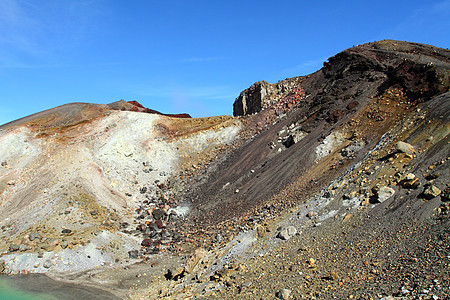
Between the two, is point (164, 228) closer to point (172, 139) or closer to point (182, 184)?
point (182, 184)

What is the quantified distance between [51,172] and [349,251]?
25.1 meters

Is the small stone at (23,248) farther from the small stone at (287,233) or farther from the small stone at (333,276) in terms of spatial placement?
the small stone at (333,276)

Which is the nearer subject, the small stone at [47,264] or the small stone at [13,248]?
the small stone at [47,264]

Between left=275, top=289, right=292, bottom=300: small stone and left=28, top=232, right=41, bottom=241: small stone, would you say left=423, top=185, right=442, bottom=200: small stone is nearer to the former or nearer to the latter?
left=275, top=289, right=292, bottom=300: small stone

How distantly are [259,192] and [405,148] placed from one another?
972 cm

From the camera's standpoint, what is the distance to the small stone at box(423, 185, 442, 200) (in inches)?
463

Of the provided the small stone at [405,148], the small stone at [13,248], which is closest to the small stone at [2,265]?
the small stone at [13,248]

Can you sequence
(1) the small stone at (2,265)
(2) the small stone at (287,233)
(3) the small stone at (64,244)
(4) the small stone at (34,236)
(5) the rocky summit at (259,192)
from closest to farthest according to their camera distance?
(5) the rocky summit at (259,192) → (2) the small stone at (287,233) → (1) the small stone at (2,265) → (3) the small stone at (64,244) → (4) the small stone at (34,236)

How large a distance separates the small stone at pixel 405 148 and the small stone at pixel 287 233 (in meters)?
6.26

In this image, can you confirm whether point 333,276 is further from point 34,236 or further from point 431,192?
point 34,236

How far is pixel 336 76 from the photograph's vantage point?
31016 millimetres

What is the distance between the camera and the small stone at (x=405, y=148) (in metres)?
14.7

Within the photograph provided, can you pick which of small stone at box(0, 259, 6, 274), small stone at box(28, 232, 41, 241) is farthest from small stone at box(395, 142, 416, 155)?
small stone at box(0, 259, 6, 274)

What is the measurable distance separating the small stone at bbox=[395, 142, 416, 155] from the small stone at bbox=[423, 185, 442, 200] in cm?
304
